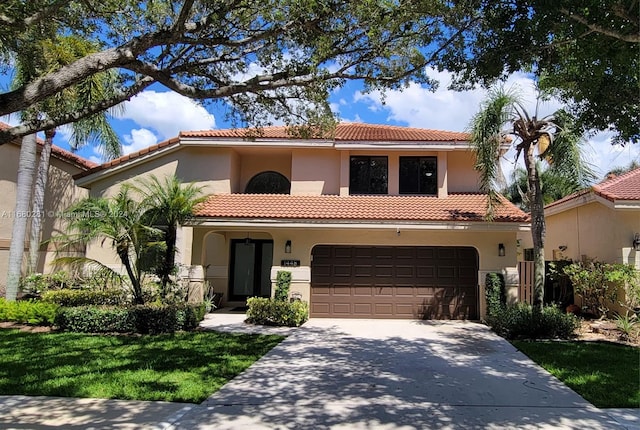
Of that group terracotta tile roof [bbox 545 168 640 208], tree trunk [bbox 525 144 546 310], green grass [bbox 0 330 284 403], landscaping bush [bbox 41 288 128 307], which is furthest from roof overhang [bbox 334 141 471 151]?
landscaping bush [bbox 41 288 128 307]

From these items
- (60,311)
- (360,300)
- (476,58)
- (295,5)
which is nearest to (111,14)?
(295,5)

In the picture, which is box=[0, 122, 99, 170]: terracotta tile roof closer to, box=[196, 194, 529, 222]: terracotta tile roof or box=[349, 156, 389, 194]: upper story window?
box=[196, 194, 529, 222]: terracotta tile roof

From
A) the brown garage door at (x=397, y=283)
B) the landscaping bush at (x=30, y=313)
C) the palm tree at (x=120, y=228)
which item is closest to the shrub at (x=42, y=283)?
the landscaping bush at (x=30, y=313)

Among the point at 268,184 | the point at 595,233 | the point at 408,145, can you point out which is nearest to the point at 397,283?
the point at 408,145

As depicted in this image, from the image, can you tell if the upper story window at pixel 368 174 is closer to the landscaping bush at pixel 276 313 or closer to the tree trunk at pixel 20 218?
the landscaping bush at pixel 276 313

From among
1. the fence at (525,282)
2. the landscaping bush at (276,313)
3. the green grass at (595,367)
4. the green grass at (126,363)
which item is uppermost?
the fence at (525,282)

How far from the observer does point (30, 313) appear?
40.1 feet

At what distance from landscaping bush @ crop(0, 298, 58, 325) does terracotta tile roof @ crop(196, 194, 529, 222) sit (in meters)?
4.89

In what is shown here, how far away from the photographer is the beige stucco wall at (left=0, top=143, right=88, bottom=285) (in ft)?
55.0

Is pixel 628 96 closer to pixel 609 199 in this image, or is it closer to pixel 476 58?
pixel 476 58

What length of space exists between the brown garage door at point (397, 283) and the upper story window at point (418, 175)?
109 inches

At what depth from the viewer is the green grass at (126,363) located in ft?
21.6

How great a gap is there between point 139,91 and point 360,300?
1004 centimetres

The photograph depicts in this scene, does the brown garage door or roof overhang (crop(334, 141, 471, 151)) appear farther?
roof overhang (crop(334, 141, 471, 151))
